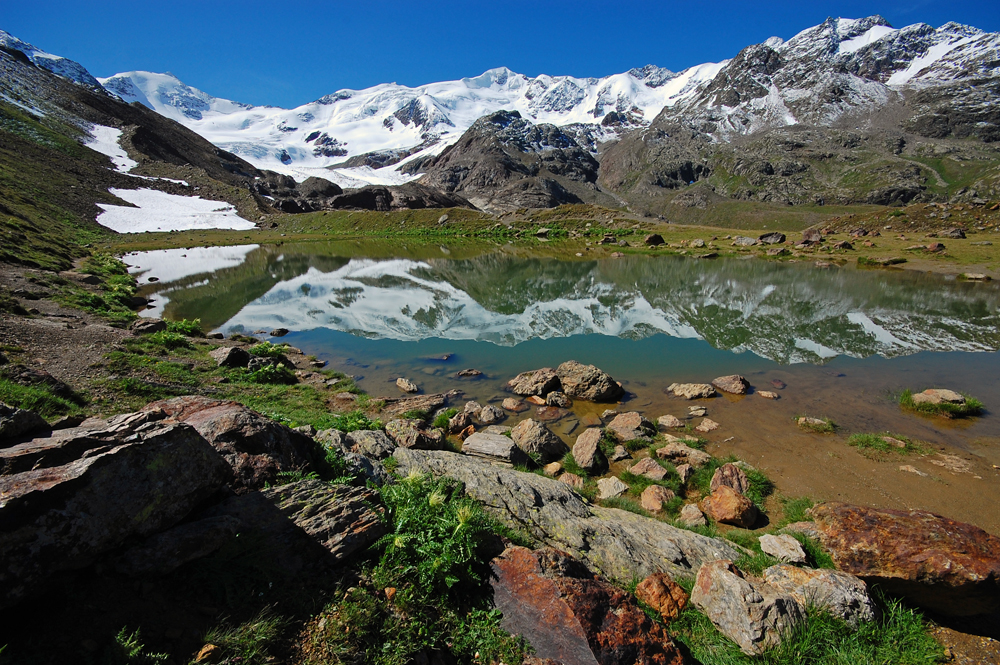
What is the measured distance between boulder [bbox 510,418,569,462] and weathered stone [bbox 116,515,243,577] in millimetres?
6520

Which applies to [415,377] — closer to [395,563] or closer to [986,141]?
[395,563]

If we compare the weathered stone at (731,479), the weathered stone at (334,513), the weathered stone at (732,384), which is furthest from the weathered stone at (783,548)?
the weathered stone at (732,384)

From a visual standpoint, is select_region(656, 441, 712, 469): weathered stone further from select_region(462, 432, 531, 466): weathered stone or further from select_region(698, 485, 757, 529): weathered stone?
select_region(462, 432, 531, 466): weathered stone

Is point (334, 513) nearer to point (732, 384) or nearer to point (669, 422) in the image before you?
point (669, 422)

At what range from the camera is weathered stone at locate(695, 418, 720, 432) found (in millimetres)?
11023

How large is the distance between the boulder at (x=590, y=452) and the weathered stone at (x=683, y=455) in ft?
4.75

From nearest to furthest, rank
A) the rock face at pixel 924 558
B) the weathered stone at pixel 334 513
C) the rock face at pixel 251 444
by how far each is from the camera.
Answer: the weathered stone at pixel 334 513, the rock face at pixel 924 558, the rock face at pixel 251 444

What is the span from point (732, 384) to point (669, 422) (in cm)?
347

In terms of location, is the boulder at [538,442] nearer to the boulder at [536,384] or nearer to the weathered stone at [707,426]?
the boulder at [536,384]

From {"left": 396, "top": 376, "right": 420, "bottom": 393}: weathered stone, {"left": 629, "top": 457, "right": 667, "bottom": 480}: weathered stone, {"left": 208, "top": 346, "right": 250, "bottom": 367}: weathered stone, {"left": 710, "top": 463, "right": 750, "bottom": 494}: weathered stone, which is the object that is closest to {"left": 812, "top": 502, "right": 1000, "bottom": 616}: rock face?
{"left": 710, "top": 463, "right": 750, "bottom": 494}: weathered stone

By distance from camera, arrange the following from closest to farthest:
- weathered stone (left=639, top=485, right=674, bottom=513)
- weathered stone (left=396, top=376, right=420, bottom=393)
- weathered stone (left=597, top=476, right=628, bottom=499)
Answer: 1. weathered stone (left=639, top=485, right=674, bottom=513)
2. weathered stone (left=597, top=476, right=628, bottom=499)
3. weathered stone (left=396, top=376, right=420, bottom=393)

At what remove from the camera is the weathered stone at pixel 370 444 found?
7.11 metres

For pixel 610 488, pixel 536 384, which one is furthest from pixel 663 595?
pixel 536 384

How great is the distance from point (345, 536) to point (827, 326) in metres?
24.2
